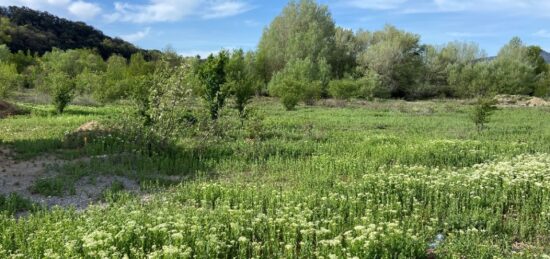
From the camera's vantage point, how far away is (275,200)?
27.6 feet

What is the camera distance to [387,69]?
50.9 metres

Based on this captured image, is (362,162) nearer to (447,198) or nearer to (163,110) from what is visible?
(447,198)

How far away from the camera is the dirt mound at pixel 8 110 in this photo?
22.5 meters

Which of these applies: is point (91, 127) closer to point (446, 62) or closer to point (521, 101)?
point (521, 101)

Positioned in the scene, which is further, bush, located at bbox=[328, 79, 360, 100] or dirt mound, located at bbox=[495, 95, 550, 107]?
bush, located at bbox=[328, 79, 360, 100]

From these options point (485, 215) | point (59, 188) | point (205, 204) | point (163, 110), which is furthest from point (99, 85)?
point (485, 215)

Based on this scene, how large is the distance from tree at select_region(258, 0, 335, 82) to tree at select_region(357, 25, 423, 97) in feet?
14.0

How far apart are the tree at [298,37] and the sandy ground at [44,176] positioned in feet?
130

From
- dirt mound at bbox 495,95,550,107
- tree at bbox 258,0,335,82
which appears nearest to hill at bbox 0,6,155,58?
tree at bbox 258,0,335,82

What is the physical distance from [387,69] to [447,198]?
4381cm

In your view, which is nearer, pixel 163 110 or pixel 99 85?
pixel 163 110

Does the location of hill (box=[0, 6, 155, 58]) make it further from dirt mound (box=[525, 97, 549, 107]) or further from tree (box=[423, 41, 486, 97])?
dirt mound (box=[525, 97, 549, 107])

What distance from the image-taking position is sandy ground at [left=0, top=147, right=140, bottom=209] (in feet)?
29.9

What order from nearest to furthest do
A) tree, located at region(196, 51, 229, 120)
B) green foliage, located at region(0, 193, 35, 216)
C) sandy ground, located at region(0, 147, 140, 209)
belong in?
green foliage, located at region(0, 193, 35, 216) → sandy ground, located at region(0, 147, 140, 209) → tree, located at region(196, 51, 229, 120)
